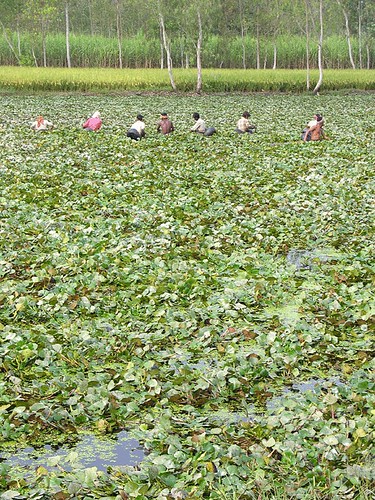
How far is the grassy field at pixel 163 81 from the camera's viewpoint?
4119 centimetres

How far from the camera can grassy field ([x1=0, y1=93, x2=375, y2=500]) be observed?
17.0ft

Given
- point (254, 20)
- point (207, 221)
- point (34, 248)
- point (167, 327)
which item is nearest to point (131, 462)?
point (167, 327)

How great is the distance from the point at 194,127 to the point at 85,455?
1847 cm

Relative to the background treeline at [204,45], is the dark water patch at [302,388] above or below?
below

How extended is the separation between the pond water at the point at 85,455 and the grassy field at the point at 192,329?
5 centimetres

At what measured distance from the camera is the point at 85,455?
5547mm

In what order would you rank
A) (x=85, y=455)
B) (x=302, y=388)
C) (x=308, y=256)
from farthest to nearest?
(x=308, y=256)
(x=302, y=388)
(x=85, y=455)

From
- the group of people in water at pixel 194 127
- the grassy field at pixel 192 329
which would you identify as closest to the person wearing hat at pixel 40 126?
the group of people in water at pixel 194 127

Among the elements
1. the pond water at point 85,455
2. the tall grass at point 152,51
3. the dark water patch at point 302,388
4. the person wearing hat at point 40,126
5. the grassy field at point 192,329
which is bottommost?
the pond water at point 85,455

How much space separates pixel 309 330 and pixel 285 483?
2.75 meters

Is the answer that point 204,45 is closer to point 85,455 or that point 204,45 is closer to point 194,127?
point 194,127

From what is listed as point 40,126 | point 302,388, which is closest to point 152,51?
point 40,126

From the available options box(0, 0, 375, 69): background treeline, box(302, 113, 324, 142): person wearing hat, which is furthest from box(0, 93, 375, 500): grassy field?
box(0, 0, 375, 69): background treeline

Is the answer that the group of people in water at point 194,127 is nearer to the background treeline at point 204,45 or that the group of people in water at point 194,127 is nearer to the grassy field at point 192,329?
the grassy field at point 192,329
